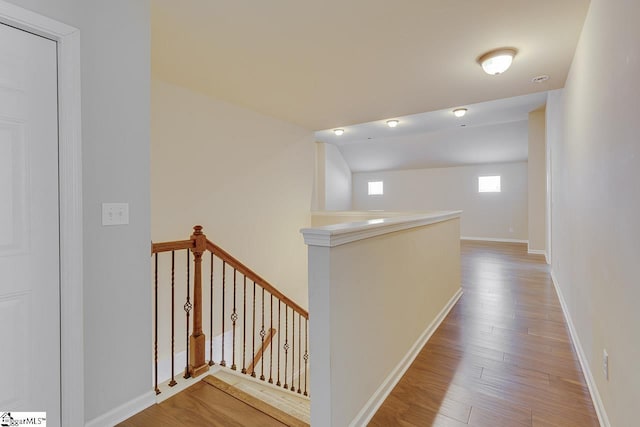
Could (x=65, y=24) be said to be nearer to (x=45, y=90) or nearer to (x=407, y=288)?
(x=45, y=90)

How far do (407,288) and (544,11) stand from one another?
2.09 m

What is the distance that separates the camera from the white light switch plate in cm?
161

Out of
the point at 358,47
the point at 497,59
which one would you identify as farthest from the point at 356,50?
the point at 497,59

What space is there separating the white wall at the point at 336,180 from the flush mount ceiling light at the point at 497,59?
6.56m

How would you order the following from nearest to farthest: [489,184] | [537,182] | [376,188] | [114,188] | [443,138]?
[114,188] → [537,182] → [443,138] → [489,184] → [376,188]

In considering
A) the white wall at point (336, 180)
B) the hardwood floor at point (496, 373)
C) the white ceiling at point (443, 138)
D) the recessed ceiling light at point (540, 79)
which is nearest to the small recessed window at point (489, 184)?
the white ceiling at point (443, 138)

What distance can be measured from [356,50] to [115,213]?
7.04 feet

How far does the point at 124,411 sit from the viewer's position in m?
1.68

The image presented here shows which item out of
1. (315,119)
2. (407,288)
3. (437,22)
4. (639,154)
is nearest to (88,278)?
(407,288)

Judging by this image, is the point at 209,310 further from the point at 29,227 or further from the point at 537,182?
the point at 537,182

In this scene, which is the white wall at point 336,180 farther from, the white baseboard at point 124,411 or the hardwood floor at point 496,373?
the white baseboard at point 124,411

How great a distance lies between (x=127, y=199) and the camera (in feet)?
5.60

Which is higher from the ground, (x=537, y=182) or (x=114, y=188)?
(x=537, y=182)

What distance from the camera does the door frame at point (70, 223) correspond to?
4.76ft
